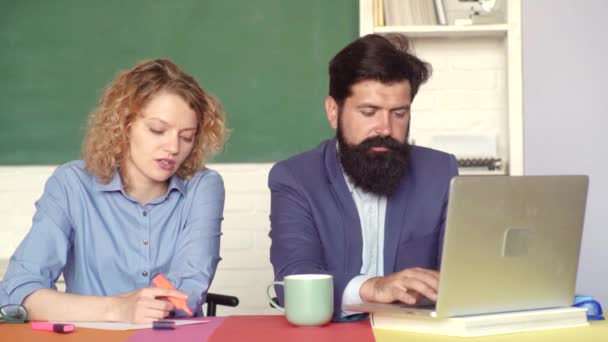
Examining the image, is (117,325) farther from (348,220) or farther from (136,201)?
(348,220)

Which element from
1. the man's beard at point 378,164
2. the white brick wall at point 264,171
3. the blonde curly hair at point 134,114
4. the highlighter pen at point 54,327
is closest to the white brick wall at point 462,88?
the white brick wall at point 264,171

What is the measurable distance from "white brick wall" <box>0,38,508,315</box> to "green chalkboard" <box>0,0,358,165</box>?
96 millimetres

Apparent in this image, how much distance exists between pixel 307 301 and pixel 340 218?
1.81 ft

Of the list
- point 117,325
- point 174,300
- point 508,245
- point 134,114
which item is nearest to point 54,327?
point 117,325

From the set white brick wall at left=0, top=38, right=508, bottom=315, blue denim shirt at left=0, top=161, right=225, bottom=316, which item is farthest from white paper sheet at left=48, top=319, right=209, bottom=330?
white brick wall at left=0, top=38, right=508, bottom=315

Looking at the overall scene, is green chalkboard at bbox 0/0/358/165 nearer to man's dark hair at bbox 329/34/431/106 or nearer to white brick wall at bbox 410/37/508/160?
white brick wall at bbox 410/37/508/160

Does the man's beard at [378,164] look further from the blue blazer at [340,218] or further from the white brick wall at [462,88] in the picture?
the white brick wall at [462,88]

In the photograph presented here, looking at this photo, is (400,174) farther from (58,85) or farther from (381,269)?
(58,85)

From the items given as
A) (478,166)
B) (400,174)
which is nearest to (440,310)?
(400,174)

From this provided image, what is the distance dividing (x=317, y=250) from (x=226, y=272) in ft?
3.89

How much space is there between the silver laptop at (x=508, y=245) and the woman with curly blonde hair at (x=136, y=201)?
2.06 ft

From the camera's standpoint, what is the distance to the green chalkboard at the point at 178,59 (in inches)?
123

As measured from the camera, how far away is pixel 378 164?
2.04 metres

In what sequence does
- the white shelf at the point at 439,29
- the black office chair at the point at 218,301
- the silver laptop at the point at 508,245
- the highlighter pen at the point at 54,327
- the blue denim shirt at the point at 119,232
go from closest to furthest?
the silver laptop at the point at 508,245
the highlighter pen at the point at 54,327
the blue denim shirt at the point at 119,232
the black office chair at the point at 218,301
the white shelf at the point at 439,29
